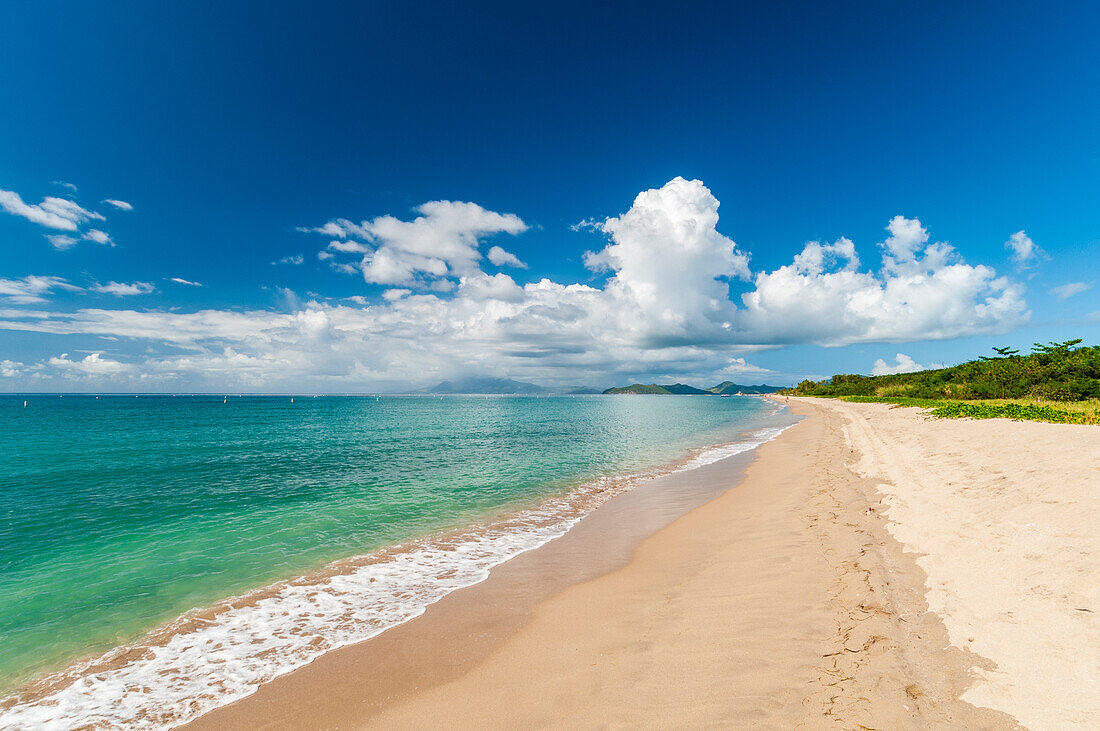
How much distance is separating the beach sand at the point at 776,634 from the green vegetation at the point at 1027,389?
26.2 meters

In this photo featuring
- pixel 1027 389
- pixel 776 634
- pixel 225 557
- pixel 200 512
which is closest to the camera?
pixel 776 634

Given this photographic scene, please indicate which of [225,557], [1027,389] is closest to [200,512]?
[225,557]

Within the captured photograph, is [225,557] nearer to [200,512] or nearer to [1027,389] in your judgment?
[200,512]

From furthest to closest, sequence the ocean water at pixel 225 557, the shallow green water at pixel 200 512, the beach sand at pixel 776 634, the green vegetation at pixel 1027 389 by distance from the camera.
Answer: the green vegetation at pixel 1027 389 < the shallow green water at pixel 200 512 < the ocean water at pixel 225 557 < the beach sand at pixel 776 634

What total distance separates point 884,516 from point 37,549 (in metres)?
24.6

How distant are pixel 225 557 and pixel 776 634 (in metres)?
13.9

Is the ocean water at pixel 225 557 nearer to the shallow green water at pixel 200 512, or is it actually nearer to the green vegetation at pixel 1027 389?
the shallow green water at pixel 200 512

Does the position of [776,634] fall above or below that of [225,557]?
above

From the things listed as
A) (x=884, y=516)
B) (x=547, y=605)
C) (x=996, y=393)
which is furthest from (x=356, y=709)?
(x=996, y=393)

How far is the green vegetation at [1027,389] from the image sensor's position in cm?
3188

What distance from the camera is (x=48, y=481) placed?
23.0 m

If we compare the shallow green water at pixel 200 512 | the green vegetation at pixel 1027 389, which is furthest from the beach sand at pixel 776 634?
the green vegetation at pixel 1027 389

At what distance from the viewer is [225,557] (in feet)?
39.6

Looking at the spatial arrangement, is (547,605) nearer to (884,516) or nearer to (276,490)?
(884,516)
